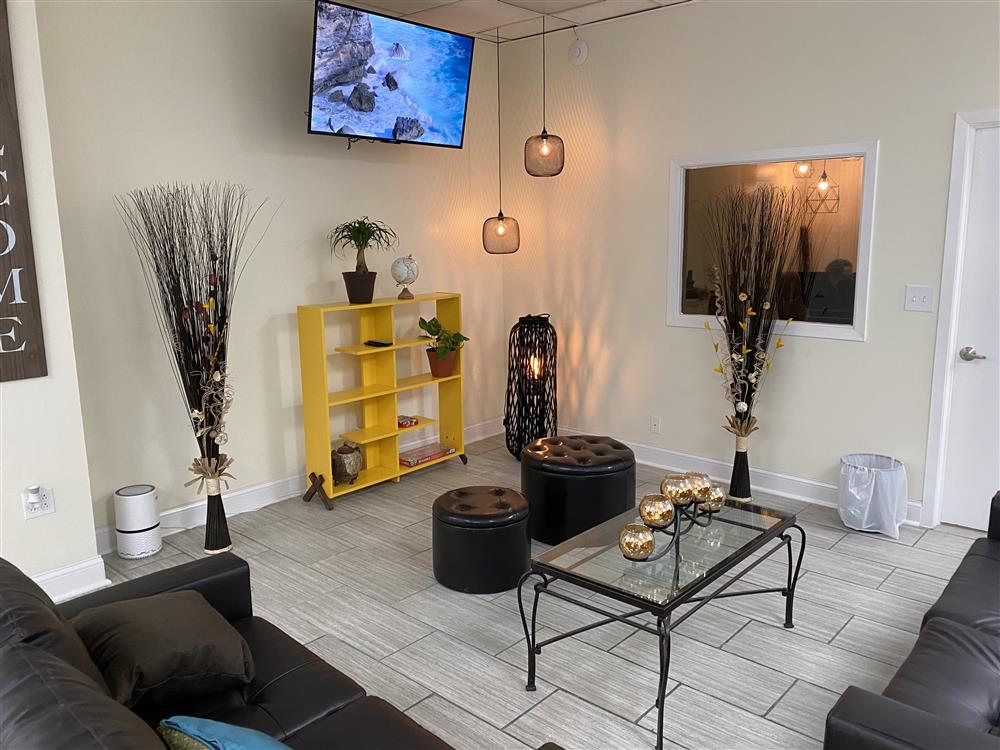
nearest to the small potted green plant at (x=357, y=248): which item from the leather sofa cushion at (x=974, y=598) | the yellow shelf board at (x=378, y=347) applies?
the yellow shelf board at (x=378, y=347)

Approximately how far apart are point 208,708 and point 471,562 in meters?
1.59

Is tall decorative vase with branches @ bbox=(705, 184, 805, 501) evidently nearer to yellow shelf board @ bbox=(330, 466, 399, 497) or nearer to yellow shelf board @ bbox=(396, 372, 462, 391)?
yellow shelf board @ bbox=(396, 372, 462, 391)

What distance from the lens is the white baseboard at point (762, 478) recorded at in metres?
4.40

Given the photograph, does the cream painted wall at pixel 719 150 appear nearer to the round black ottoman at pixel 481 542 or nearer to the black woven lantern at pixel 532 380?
the black woven lantern at pixel 532 380

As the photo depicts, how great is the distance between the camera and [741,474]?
4.41 metres

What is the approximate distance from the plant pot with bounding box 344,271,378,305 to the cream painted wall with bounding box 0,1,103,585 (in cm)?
163

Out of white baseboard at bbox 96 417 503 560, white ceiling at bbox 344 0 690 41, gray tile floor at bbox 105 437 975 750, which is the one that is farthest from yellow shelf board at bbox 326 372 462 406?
white ceiling at bbox 344 0 690 41

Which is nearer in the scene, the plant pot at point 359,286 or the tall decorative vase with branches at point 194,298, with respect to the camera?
the tall decorative vase with branches at point 194,298

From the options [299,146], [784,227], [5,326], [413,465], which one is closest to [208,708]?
[5,326]

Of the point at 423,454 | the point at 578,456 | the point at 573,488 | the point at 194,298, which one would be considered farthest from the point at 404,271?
the point at 573,488

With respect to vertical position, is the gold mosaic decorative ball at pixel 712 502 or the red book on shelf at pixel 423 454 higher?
the gold mosaic decorative ball at pixel 712 502

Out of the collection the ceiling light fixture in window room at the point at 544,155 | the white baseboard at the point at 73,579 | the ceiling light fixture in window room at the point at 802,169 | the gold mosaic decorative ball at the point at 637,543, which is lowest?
the white baseboard at the point at 73,579

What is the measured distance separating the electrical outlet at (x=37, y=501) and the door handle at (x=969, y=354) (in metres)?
4.39

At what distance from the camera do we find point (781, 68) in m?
4.29
